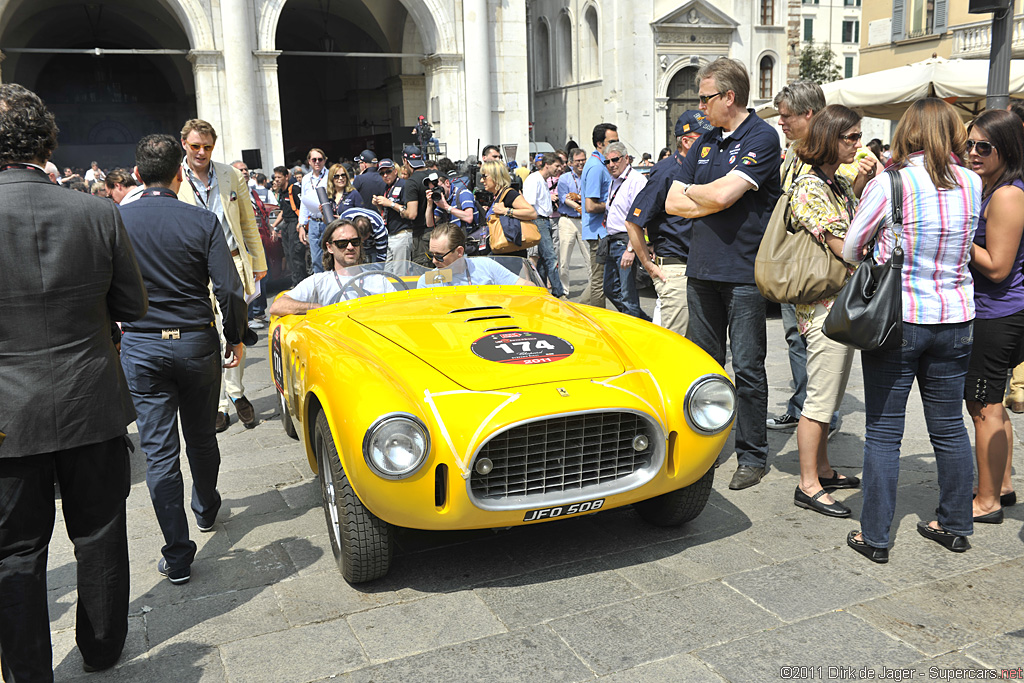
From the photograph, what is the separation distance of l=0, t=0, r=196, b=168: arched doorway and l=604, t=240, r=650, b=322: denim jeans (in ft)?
91.0

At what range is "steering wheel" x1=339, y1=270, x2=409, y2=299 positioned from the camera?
15.6ft

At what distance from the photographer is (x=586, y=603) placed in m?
3.27

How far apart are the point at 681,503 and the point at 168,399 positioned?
2307 millimetres

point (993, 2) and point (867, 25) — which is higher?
point (867, 25)

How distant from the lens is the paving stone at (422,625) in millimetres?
3016

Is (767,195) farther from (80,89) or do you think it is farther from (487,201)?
(80,89)

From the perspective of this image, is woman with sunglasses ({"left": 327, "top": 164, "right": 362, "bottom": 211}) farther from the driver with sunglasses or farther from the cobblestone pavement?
the cobblestone pavement

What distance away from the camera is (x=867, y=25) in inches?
1216

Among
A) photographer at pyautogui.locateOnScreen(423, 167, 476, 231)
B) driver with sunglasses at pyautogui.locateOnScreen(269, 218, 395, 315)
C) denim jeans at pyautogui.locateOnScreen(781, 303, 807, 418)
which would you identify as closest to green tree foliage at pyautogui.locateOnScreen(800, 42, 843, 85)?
photographer at pyautogui.locateOnScreen(423, 167, 476, 231)

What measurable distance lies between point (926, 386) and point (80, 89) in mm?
40198

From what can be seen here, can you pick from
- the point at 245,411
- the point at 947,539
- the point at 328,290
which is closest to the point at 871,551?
the point at 947,539

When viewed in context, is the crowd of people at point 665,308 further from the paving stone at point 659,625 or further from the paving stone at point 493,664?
the paving stone at point 493,664

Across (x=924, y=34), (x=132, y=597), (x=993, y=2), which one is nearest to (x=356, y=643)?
(x=132, y=597)

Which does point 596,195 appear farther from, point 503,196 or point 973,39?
point 973,39
